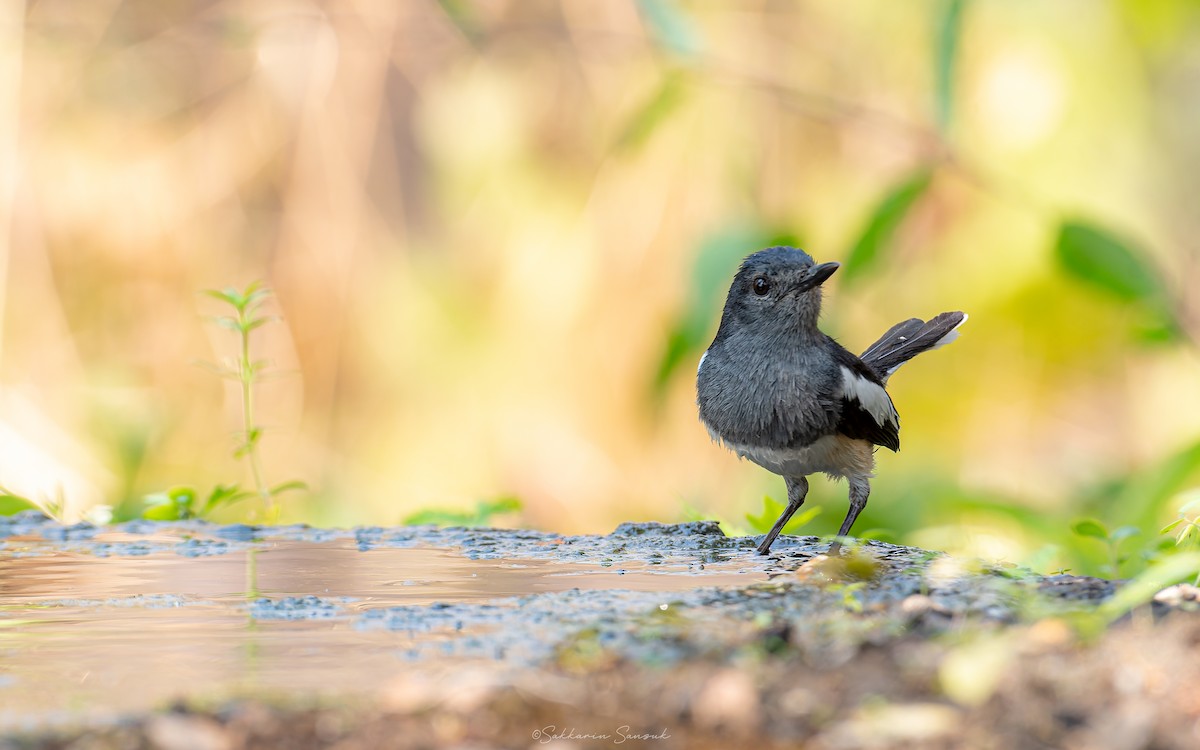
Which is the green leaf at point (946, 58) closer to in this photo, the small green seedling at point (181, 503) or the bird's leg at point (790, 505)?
the bird's leg at point (790, 505)

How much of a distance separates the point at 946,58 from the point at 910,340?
3.34 ft

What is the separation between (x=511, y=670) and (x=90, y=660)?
719 mm

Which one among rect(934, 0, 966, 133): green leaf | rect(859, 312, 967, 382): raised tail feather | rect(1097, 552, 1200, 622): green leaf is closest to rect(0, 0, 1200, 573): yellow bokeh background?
rect(859, 312, 967, 382): raised tail feather

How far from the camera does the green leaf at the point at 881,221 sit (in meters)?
3.67

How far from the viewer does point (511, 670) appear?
1847mm

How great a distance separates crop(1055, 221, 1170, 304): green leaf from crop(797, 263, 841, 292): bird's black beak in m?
0.63

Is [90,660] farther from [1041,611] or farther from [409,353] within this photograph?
[409,353]

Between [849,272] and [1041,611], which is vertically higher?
[849,272]

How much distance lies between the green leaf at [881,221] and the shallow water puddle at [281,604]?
937 mm

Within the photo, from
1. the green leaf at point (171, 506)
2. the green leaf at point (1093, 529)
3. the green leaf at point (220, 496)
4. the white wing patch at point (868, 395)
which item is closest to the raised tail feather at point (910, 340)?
the white wing patch at point (868, 395)

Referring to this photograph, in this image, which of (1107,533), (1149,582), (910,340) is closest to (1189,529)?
(1107,533)

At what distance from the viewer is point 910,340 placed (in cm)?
429

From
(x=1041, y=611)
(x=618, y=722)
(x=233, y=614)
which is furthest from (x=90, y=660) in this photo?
(x=1041, y=611)

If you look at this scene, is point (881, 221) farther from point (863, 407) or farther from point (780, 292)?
point (863, 407)
